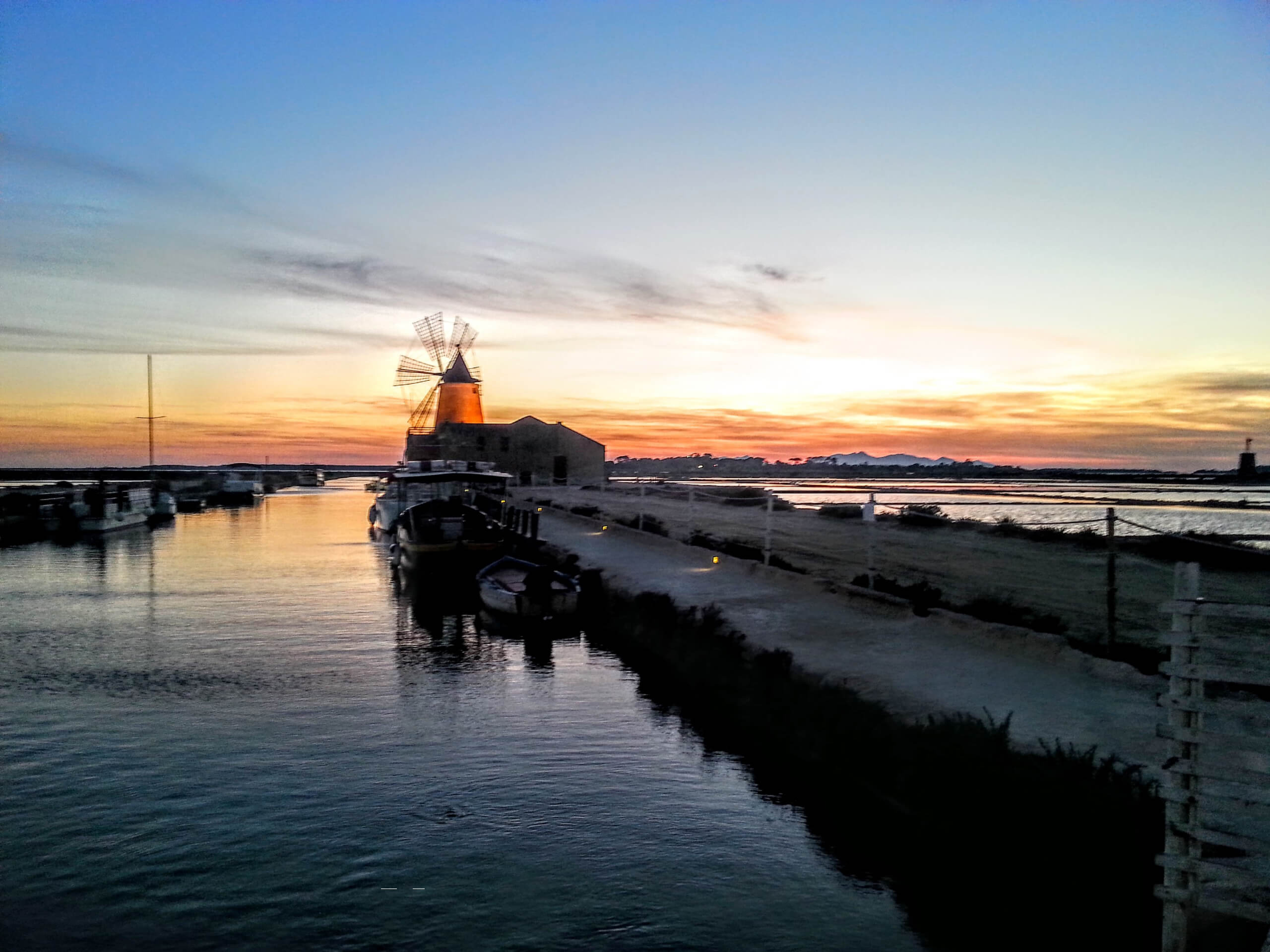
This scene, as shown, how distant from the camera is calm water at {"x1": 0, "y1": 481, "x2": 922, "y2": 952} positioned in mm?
6863

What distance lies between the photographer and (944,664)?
10.8 m

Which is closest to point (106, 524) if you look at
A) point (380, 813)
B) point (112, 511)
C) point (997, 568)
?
point (112, 511)

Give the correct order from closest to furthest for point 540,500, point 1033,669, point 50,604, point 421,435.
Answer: point 1033,669 < point 50,604 < point 540,500 < point 421,435

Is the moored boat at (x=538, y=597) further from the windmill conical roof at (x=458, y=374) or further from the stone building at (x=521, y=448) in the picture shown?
the windmill conical roof at (x=458, y=374)

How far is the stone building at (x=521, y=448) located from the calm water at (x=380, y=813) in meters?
53.8

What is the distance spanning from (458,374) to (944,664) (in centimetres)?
7324

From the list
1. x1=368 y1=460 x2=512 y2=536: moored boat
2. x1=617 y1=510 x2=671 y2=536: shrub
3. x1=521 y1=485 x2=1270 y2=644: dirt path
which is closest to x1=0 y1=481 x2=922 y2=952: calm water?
x1=521 y1=485 x2=1270 y2=644: dirt path

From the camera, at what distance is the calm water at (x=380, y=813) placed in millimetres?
6863

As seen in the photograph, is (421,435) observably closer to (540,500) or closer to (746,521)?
(540,500)

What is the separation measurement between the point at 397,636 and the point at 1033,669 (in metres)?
11.8

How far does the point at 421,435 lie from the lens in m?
73.4

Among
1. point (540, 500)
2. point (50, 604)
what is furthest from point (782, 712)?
point (540, 500)

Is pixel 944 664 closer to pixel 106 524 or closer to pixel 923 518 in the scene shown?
pixel 923 518

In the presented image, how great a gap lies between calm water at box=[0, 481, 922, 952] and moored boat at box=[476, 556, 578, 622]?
204cm
